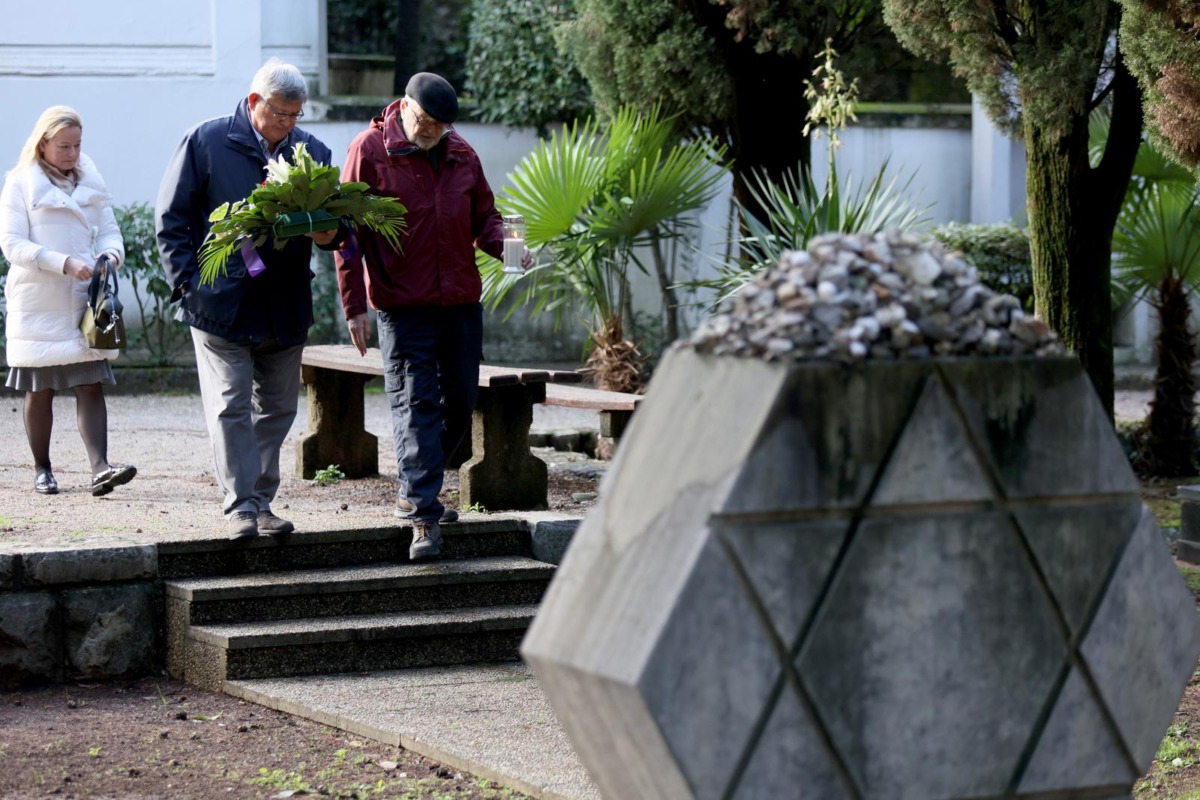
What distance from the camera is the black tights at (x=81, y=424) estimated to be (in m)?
7.28

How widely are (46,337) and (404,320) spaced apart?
7.23 feet

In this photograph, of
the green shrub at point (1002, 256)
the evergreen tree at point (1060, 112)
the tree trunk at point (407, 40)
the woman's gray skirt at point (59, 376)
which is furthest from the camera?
the tree trunk at point (407, 40)

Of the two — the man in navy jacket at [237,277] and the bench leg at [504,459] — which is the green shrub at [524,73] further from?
the man in navy jacket at [237,277]

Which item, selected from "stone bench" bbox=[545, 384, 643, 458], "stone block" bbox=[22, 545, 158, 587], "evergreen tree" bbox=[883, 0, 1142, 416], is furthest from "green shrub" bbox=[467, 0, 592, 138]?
"stone block" bbox=[22, 545, 158, 587]

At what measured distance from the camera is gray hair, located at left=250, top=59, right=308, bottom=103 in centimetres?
576

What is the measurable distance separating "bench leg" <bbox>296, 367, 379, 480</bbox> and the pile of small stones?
218 inches

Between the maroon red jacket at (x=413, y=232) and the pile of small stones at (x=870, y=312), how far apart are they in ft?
10.2

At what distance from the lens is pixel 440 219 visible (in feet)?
19.4

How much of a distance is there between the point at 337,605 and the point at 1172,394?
21.5 feet

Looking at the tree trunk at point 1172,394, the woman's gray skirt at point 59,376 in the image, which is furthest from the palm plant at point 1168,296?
the woman's gray skirt at point 59,376

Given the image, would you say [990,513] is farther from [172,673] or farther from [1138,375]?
[1138,375]

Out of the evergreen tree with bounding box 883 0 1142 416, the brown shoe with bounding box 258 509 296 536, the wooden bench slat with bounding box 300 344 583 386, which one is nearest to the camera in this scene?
the brown shoe with bounding box 258 509 296 536

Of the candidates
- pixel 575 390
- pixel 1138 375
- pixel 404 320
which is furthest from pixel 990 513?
pixel 1138 375

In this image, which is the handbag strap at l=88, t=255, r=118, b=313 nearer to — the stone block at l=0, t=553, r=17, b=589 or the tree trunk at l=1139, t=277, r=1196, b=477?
the stone block at l=0, t=553, r=17, b=589
